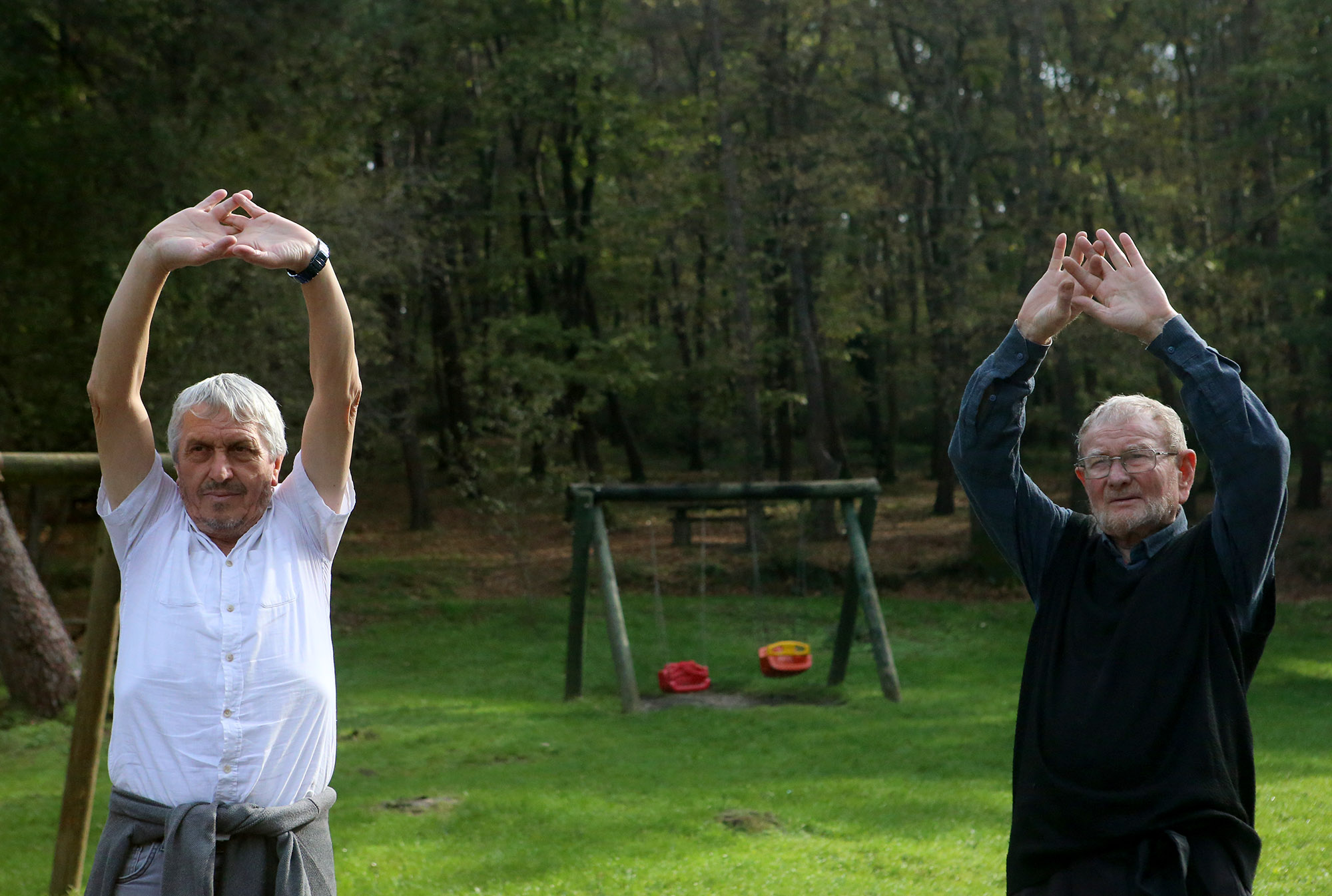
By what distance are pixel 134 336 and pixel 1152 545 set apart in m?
2.18

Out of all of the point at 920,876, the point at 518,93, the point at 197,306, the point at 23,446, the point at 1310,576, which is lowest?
the point at 1310,576

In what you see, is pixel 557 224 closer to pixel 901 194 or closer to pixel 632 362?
pixel 632 362

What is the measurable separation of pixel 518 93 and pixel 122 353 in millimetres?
18201

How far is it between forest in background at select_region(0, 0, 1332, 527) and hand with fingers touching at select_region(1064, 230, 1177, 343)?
11.9 m

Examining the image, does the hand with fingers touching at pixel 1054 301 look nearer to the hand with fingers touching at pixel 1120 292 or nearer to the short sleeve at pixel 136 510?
the hand with fingers touching at pixel 1120 292

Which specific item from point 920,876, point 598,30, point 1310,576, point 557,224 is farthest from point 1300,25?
point 920,876

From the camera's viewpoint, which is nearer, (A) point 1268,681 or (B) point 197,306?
(A) point 1268,681

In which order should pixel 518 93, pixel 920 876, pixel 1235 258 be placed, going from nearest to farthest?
1. pixel 920 876
2. pixel 1235 258
3. pixel 518 93

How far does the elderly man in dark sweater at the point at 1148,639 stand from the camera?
95.0 inches

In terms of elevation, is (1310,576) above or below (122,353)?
below

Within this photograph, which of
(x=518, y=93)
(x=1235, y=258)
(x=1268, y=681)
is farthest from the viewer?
(x=518, y=93)

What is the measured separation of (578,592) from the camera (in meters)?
10.0

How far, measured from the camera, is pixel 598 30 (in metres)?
20.9

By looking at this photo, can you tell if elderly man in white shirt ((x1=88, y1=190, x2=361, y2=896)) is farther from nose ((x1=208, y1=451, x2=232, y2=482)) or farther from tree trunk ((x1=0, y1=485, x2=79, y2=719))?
tree trunk ((x1=0, y1=485, x2=79, y2=719))
